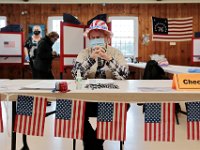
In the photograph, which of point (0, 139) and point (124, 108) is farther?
point (0, 139)

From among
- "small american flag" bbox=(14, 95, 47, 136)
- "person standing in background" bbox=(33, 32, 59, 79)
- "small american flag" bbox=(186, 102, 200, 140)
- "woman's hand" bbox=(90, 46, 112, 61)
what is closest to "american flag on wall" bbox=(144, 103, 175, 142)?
"small american flag" bbox=(186, 102, 200, 140)

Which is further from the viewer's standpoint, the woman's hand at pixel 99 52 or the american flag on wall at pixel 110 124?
the woman's hand at pixel 99 52

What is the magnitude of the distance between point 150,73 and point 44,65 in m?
1.76

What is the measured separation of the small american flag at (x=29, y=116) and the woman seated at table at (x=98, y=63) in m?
0.51

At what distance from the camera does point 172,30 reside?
695 cm

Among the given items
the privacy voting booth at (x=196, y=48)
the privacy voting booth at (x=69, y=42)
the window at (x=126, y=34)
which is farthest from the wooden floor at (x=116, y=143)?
the window at (x=126, y=34)

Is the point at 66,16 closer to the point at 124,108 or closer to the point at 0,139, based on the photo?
the point at 0,139

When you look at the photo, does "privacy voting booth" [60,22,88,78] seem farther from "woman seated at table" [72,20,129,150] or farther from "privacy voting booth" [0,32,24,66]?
"privacy voting booth" [0,32,24,66]

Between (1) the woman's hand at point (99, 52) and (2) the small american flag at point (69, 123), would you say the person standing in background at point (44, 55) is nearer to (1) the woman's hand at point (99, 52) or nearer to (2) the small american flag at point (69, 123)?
(1) the woman's hand at point (99, 52)

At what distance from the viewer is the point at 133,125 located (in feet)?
12.2

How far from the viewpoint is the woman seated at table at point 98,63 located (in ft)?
6.87

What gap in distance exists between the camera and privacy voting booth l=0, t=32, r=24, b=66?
6.67m

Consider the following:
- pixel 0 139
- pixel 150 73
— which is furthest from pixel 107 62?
pixel 150 73

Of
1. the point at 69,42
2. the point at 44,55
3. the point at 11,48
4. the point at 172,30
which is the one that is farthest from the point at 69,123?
the point at 172,30
